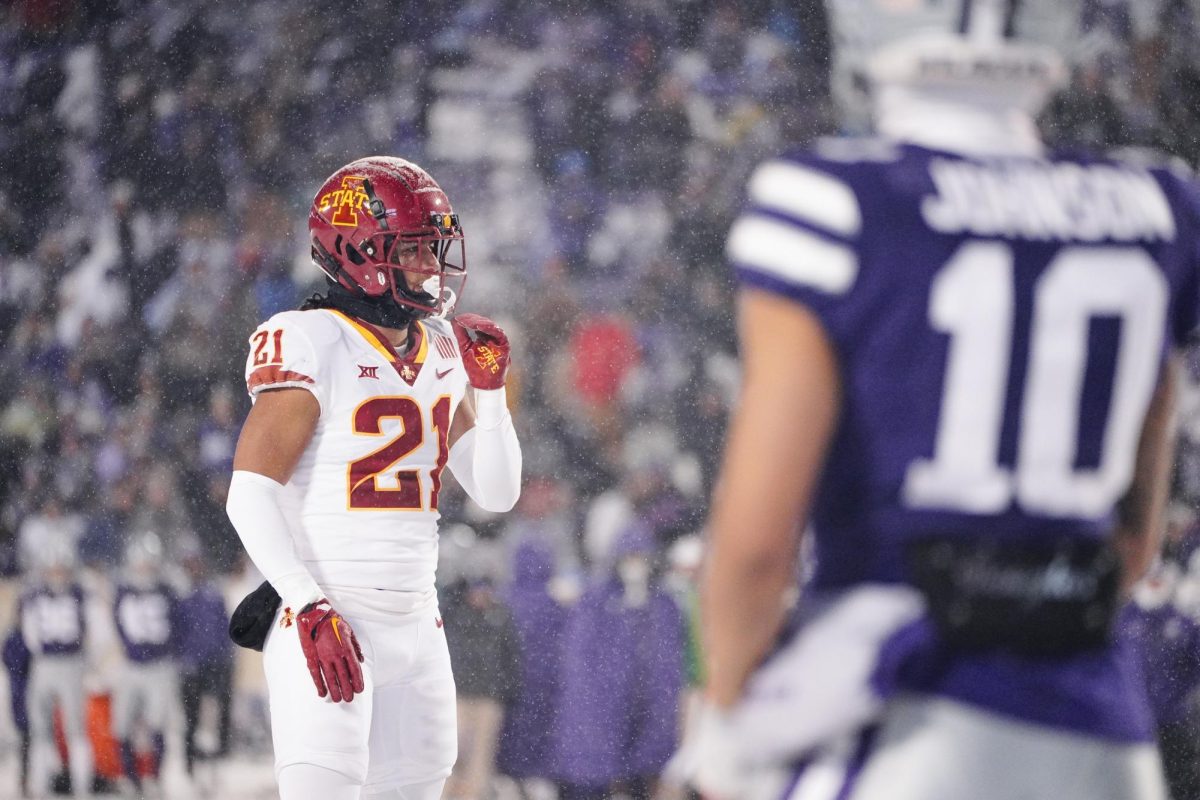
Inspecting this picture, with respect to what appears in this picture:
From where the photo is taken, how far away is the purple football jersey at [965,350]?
1107mm

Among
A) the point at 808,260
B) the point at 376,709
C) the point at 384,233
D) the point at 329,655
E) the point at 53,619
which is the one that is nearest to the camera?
the point at 808,260

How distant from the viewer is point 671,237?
729cm

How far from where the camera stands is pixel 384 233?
2.55 meters

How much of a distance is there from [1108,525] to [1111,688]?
0.13 metres

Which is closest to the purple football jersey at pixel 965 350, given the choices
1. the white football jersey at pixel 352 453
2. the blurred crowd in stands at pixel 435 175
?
the white football jersey at pixel 352 453

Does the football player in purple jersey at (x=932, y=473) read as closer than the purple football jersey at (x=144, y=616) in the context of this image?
Yes

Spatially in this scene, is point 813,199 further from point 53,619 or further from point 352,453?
point 53,619

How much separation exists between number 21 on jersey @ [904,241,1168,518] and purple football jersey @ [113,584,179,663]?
5.84 metres

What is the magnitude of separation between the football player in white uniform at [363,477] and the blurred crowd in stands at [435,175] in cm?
401

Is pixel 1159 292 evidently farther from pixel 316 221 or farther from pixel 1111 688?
pixel 316 221

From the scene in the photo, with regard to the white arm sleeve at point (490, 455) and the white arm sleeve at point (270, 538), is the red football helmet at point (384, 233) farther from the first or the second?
the white arm sleeve at point (270, 538)

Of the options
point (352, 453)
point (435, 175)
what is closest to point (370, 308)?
point (352, 453)

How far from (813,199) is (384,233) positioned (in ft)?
5.05

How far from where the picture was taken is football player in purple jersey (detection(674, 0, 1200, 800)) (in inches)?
43.7
